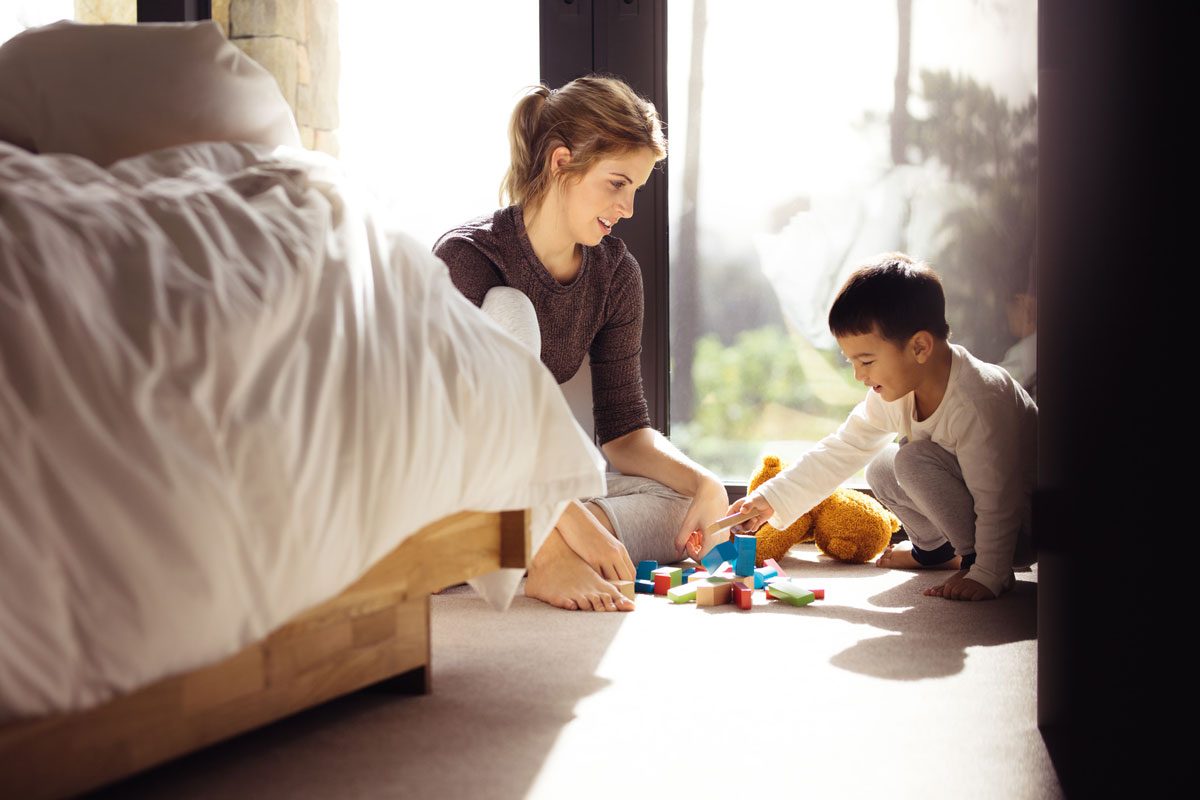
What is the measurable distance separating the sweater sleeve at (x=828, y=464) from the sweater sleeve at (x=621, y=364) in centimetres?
35

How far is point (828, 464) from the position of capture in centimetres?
204

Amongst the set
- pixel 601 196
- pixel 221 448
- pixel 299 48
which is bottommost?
pixel 221 448

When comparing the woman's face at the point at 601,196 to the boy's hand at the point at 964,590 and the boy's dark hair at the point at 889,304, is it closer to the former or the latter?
the boy's dark hair at the point at 889,304

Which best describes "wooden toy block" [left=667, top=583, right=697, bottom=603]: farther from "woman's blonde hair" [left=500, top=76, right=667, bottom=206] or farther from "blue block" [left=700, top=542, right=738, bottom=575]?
"woman's blonde hair" [left=500, top=76, right=667, bottom=206]

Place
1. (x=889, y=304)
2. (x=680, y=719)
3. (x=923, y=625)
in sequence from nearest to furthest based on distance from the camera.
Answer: (x=680, y=719) → (x=923, y=625) → (x=889, y=304)

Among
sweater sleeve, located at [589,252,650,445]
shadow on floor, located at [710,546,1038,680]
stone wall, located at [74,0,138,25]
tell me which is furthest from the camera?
stone wall, located at [74,0,138,25]

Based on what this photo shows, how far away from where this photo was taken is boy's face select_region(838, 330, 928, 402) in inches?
74.5

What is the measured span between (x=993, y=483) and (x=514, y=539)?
0.89 m

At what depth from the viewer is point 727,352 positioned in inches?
107

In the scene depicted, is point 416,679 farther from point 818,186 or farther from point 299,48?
point 299,48

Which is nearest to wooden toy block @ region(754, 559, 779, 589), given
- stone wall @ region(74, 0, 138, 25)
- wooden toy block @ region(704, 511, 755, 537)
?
wooden toy block @ region(704, 511, 755, 537)

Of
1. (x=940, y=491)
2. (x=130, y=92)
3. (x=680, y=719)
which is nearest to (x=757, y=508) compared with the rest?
(x=940, y=491)

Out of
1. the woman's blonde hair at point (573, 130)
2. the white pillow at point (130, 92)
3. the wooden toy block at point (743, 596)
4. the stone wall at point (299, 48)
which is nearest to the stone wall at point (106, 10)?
the stone wall at point (299, 48)

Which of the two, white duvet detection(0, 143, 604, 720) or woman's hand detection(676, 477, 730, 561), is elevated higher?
white duvet detection(0, 143, 604, 720)
